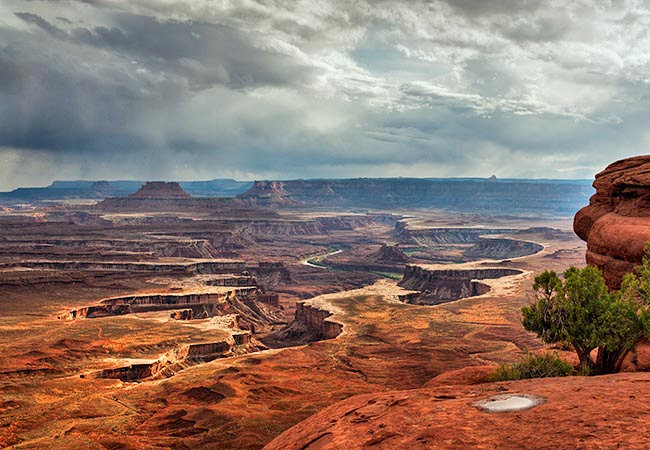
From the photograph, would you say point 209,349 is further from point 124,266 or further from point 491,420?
point 124,266

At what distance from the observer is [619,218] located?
1980 inches

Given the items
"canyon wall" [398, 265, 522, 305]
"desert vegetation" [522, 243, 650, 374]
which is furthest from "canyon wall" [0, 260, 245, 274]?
"desert vegetation" [522, 243, 650, 374]

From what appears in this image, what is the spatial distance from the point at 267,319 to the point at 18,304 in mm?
48918

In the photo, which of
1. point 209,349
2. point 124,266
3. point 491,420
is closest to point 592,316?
point 491,420

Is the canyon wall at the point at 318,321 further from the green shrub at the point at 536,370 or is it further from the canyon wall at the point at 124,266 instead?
the green shrub at the point at 536,370

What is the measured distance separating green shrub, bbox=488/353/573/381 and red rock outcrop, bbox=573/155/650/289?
15.7 meters

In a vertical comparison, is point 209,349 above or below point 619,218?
below

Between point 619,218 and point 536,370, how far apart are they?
23.2 m

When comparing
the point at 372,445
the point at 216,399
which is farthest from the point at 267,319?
the point at 372,445

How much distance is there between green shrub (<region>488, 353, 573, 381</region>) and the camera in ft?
108

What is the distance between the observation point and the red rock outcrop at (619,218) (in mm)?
45969

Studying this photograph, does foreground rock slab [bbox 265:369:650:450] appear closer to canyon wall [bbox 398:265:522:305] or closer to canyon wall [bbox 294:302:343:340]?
canyon wall [bbox 294:302:343:340]

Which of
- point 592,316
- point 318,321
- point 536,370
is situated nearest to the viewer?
point 592,316

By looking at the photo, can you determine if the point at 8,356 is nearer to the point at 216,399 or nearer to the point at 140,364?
the point at 140,364
